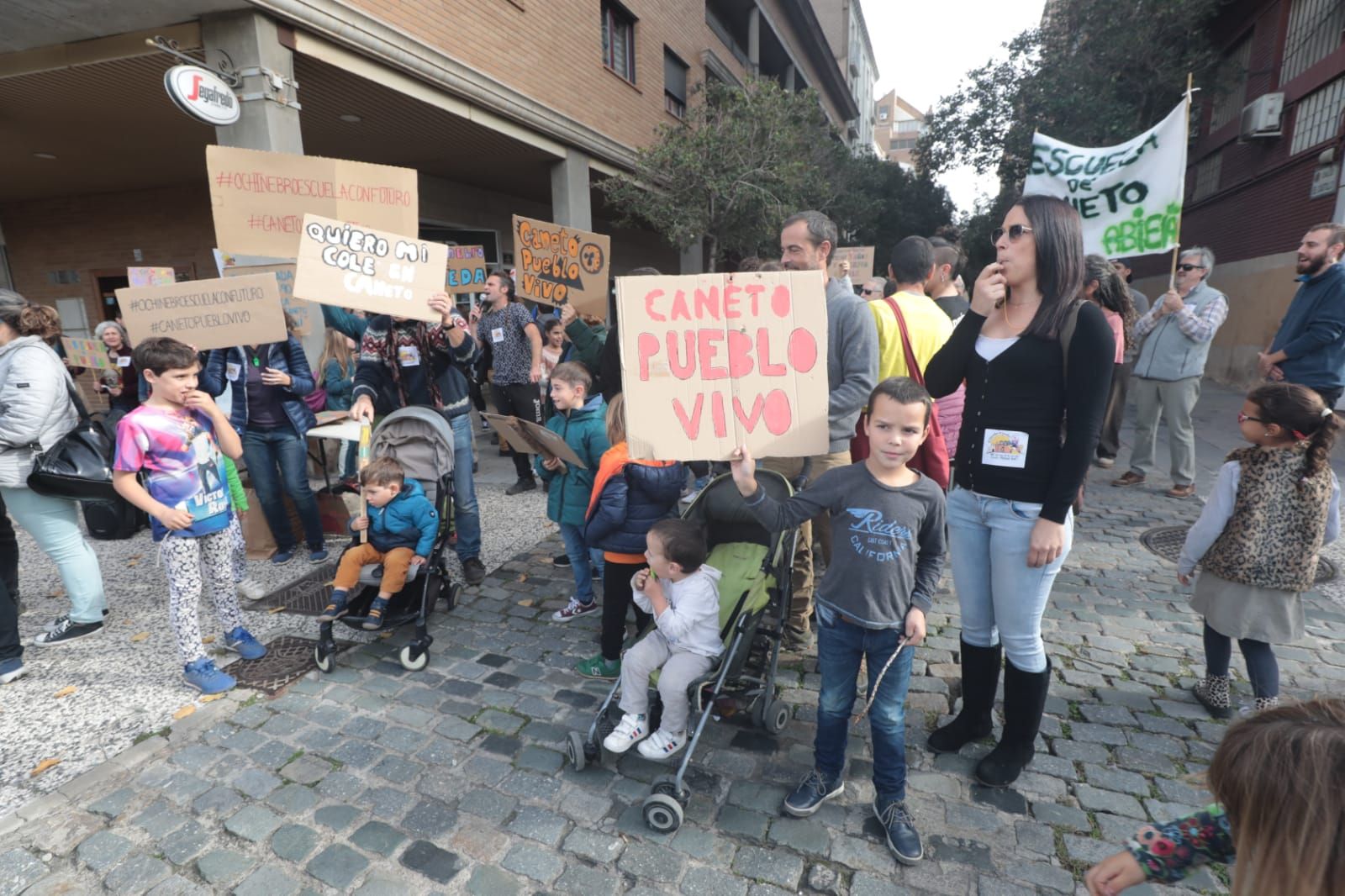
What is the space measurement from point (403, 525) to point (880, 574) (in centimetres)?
275

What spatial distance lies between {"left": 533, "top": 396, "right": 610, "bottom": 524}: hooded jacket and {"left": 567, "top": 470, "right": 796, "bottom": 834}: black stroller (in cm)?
102

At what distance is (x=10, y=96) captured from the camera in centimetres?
784

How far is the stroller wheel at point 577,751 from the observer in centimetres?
279

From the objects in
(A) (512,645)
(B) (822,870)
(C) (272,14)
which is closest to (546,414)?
(A) (512,645)

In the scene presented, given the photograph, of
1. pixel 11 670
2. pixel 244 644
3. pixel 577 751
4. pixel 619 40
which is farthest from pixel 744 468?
pixel 619 40

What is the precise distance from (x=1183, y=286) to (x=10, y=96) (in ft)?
43.1

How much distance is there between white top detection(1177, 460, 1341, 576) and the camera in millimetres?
2969

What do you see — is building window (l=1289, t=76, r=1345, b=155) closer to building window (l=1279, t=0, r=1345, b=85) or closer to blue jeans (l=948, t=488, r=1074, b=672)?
building window (l=1279, t=0, r=1345, b=85)

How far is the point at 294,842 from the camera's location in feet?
8.14

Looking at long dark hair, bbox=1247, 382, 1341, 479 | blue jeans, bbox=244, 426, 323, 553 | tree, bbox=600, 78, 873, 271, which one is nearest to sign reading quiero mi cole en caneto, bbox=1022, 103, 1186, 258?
long dark hair, bbox=1247, 382, 1341, 479

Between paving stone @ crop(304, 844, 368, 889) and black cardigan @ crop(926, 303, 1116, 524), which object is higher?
black cardigan @ crop(926, 303, 1116, 524)

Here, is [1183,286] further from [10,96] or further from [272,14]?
[10,96]

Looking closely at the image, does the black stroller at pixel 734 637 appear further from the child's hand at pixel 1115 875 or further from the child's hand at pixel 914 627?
the child's hand at pixel 1115 875

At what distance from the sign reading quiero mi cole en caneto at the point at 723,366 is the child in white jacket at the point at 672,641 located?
24.7 inches
